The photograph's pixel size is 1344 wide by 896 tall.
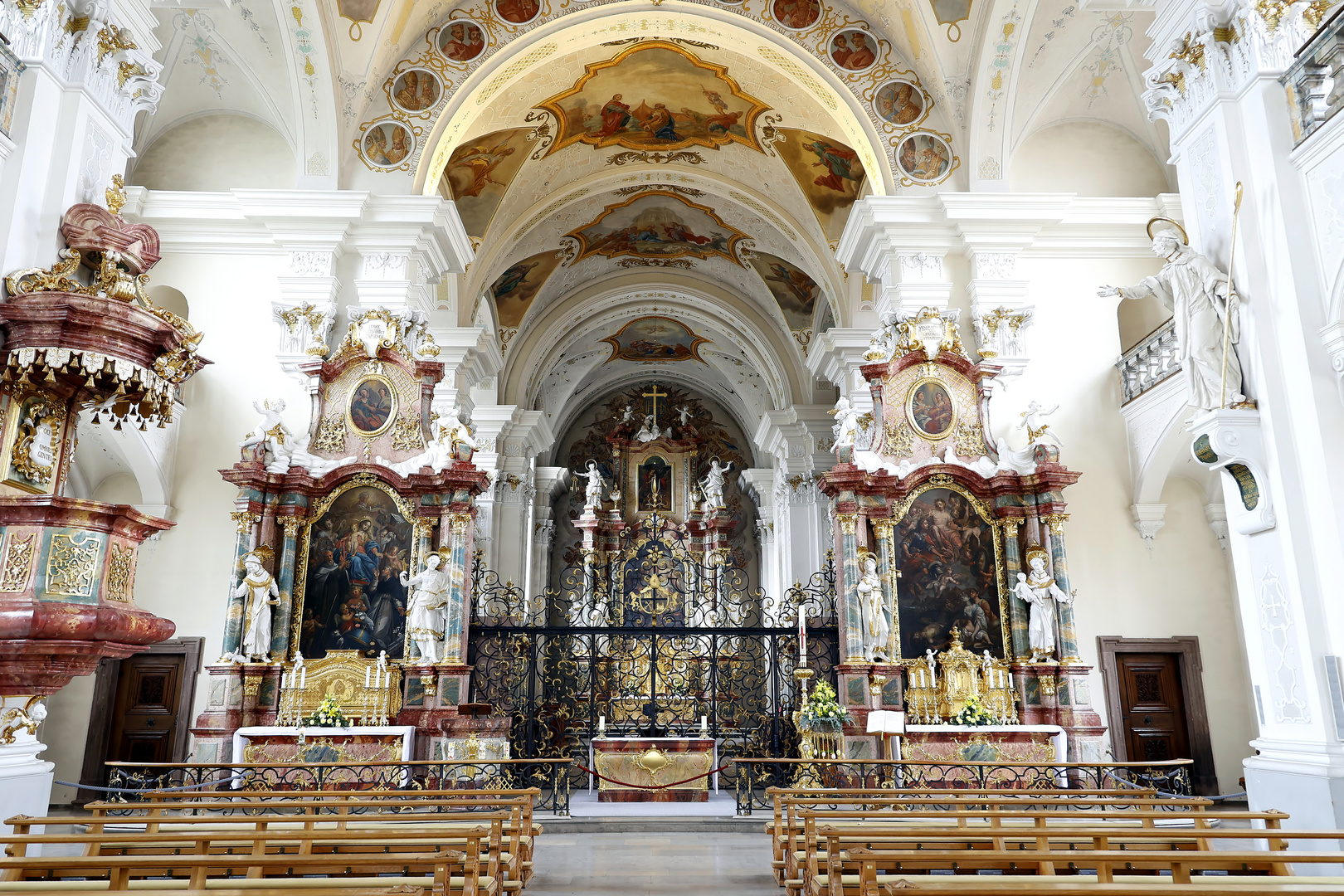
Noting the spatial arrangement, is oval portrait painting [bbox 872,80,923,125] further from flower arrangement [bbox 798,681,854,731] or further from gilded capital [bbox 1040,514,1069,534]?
flower arrangement [bbox 798,681,854,731]

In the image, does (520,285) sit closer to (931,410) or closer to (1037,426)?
(931,410)

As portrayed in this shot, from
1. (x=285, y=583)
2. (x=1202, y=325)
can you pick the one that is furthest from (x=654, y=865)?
(x=285, y=583)

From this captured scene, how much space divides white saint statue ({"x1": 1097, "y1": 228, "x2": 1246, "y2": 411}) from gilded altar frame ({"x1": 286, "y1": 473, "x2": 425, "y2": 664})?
841 centimetres

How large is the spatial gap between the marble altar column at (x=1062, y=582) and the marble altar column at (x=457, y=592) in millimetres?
6830

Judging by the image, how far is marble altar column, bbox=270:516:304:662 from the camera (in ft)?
37.9

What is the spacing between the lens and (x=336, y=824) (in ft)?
20.9

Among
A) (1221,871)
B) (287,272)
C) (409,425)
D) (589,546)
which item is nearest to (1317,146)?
(1221,871)

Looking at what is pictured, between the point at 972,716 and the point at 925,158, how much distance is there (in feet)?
23.1

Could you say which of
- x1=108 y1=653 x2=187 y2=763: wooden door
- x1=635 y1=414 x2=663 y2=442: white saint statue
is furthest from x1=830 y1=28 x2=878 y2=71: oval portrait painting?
x1=635 y1=414 x2=663 y2=442: white saint statue

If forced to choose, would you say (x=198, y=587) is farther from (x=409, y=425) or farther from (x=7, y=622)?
(x=7, y=622)

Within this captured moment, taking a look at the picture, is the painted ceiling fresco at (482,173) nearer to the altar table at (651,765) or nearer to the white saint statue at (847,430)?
the white saint statue at (847,430)

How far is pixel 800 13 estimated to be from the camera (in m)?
13.4

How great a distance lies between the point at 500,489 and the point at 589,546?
4631 millimetres

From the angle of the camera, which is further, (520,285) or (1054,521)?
(520,285)
